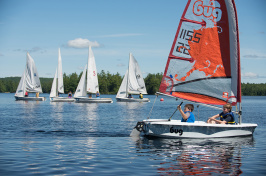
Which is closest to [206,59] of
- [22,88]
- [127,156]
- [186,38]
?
[186,38]

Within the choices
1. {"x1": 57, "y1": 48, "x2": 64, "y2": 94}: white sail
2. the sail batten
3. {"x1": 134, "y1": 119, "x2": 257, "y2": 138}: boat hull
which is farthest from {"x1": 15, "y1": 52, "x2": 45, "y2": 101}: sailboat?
{"x1": 134, "y1": 119, "x2": 257, "y2": 138}: boat hull

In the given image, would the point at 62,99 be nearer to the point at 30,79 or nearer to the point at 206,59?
the point at 30,79

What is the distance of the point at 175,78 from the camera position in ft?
66.7

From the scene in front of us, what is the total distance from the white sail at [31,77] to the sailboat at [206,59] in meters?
61.1

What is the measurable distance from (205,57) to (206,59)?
127 millimetres

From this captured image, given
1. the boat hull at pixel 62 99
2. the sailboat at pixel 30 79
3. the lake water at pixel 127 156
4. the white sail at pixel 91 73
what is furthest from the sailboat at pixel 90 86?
the lake water at pixel 127 156

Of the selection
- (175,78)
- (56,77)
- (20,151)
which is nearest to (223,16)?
(175,78)

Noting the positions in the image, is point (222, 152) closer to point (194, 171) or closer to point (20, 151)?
point (194, 171)

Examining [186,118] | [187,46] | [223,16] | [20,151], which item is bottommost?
[20,151]

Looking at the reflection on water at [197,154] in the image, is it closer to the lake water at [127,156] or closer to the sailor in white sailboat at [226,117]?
the lake water at [127,156]

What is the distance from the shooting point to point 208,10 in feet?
66.4

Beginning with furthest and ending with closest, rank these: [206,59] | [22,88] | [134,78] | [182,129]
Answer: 1. [22,88]
2. [134,78]
3. [206,59]
4. [182,129]

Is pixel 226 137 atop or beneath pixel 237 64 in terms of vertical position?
beneath

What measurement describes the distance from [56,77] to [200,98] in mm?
59872
